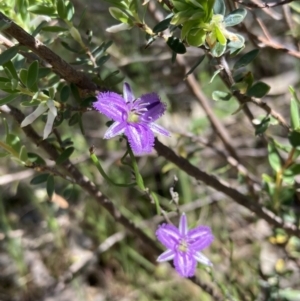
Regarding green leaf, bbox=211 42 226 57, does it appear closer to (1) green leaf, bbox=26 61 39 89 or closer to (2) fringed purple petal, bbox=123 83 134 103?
(2) fringed purple petal, bbox=123 83 134 103

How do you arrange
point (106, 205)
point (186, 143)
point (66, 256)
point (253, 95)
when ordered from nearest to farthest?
point (253, 95), point (106, 205), point (186, 143), point (66, 256)

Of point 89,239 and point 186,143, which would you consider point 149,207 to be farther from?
point 186,143

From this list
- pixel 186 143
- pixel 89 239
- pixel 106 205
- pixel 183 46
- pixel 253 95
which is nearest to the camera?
pixel 183 46

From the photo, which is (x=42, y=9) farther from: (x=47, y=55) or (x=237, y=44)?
(x=237, y=44)

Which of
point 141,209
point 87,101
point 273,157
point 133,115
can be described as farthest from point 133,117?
point 141,209

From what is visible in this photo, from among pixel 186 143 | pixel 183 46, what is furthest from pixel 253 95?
pixel 186 143

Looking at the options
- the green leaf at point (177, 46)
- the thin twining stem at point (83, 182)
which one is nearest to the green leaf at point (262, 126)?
the green leaf at point (177, 46)
